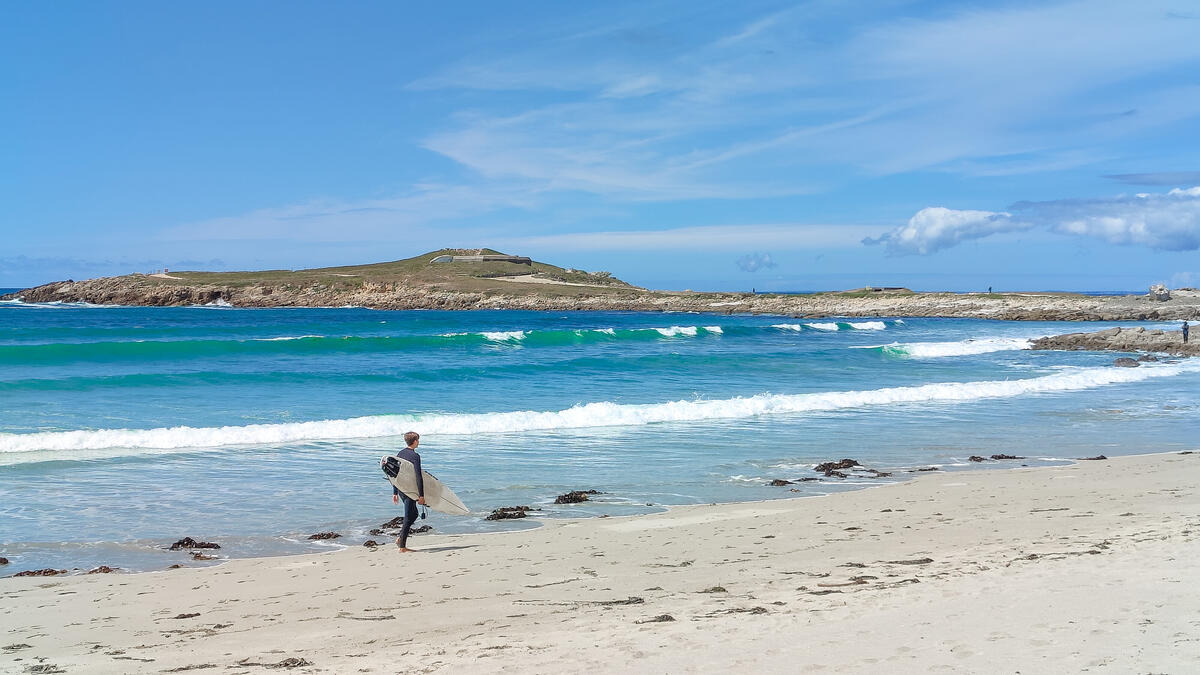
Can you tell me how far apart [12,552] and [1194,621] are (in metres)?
10.5

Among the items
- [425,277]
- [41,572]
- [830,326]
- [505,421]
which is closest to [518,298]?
[425,277]

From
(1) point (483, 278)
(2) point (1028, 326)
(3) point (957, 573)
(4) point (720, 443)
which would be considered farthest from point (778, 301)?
(3) point (957, 573)

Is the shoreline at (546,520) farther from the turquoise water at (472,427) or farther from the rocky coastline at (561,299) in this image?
the rocky coastline at (561,299)

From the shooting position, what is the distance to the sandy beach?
5121mm

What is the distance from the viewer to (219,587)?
750cm

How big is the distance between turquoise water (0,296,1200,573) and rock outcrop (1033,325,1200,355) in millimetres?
2587

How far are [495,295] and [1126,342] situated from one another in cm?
6536

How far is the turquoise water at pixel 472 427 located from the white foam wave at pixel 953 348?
1.53 m

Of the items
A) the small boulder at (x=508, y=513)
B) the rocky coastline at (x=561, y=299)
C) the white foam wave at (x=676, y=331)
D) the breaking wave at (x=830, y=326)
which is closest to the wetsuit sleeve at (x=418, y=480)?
the small boulder at (x=508, y=513)

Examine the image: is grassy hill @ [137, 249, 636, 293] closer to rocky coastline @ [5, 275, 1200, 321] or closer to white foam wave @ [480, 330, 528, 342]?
rocky coastline @ [5, 275, 1200, 321]

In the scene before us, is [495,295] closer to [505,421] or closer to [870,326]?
[870,326]

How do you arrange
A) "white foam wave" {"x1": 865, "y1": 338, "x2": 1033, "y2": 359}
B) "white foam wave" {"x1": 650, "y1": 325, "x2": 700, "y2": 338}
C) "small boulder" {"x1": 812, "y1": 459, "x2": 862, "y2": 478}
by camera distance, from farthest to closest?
"white foam wave" {"x1": 650, "y1": 325, "x2": 700, "y2": 338}, "white foam wave" {"x1": 865, "y1": 338, "x2": 1033, "y2": 359}, "small boulder" {"x1": 812, "y1": 459, "x2": 862, "y2": 478}

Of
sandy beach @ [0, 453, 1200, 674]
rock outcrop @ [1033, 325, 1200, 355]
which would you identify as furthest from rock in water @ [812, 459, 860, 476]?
rock outcrop @ [1033, 325, 1200, 355]

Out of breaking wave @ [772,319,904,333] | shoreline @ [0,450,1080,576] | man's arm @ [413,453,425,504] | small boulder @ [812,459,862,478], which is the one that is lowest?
shoreline @ [0,450,1080,576]
